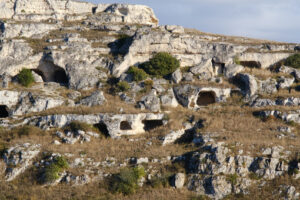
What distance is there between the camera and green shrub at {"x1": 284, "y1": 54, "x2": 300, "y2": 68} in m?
37.2

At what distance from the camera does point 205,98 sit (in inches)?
1427

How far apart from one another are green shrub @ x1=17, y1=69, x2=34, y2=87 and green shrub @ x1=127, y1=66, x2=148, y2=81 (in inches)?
381

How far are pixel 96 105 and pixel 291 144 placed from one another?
643 inches

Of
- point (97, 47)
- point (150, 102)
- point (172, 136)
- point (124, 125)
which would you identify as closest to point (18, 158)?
point (124, 125)

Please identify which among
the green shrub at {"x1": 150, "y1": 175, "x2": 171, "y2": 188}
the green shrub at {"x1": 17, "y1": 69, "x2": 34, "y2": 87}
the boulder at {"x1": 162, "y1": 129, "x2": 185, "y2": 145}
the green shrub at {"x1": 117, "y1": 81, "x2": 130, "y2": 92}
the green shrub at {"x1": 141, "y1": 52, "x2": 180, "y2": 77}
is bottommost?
the green shrub at {"x1": 150, "y1": 175, "x2": 171, "y2": 188}

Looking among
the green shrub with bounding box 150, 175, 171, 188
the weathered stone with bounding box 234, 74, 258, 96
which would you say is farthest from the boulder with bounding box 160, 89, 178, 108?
the green shrub with bounding box 150, 175, 171, 188

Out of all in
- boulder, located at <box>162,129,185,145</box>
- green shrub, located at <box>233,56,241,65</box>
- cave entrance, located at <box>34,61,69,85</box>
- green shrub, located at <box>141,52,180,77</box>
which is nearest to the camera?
boulder, located at <box>162,129,185,145</box>

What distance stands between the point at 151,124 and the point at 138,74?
18.6ft

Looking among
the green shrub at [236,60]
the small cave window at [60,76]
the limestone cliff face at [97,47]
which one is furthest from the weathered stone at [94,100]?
the green shrub at [236,60]

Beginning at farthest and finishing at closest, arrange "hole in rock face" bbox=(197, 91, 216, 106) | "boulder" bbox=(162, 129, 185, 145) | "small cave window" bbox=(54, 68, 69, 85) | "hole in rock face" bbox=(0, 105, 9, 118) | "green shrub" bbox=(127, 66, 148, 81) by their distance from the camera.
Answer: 1. "small cave window" bbox=(54, 68, 69, 85)
2. "hole in rock face" bbox=(197, 91, 216, 106)
3. "green shrub" bbox=(127, 66, 148, 81)
4. "hole in rock face" bbox=(0, 105, 9, 118)
5. "boulder" bbox=(162, 129, 185, 145)

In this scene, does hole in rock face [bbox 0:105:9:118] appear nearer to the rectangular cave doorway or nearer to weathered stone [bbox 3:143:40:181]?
weathered stone [bbox 3:143:40:181]

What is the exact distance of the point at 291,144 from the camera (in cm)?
2430

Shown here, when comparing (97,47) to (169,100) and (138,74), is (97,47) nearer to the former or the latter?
(138,74)

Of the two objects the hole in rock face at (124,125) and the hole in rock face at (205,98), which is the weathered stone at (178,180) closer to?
the hole in rock face at (124,125)
